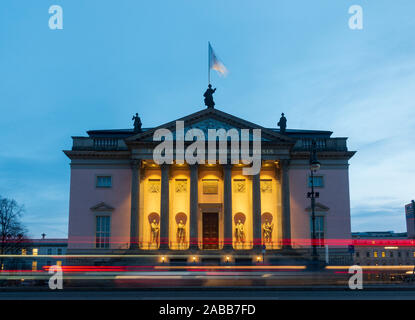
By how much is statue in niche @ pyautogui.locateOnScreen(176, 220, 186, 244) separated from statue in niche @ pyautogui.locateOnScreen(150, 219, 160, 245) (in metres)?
2.25

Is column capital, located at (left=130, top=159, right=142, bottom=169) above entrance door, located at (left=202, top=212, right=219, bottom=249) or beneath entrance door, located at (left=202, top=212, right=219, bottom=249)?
above

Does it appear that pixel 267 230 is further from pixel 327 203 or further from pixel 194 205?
pixel 194 205

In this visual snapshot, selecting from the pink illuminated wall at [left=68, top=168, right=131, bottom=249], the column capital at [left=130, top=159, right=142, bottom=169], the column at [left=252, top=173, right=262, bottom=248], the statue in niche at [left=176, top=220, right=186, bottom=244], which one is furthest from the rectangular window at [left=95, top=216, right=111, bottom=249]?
the column at [left=252, top=173, right=262, bottom=248]

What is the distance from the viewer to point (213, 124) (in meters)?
46.1

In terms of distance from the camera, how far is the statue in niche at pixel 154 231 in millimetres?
47044

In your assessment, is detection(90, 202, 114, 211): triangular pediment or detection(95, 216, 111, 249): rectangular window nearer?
detection(95, 216, 111, 249): rectangular window

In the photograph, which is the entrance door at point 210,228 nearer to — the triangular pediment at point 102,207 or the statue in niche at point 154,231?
the statue in niche at point 154,231

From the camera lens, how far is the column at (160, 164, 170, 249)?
43.7 metres

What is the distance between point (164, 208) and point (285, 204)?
12126mm

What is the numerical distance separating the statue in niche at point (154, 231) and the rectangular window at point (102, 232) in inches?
178

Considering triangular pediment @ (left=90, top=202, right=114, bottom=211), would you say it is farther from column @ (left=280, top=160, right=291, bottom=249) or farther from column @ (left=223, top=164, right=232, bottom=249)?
column @ (left=280, top=160, right=291, bottom=249)

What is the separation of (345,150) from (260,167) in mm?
10009

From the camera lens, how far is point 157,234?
47250 mm
